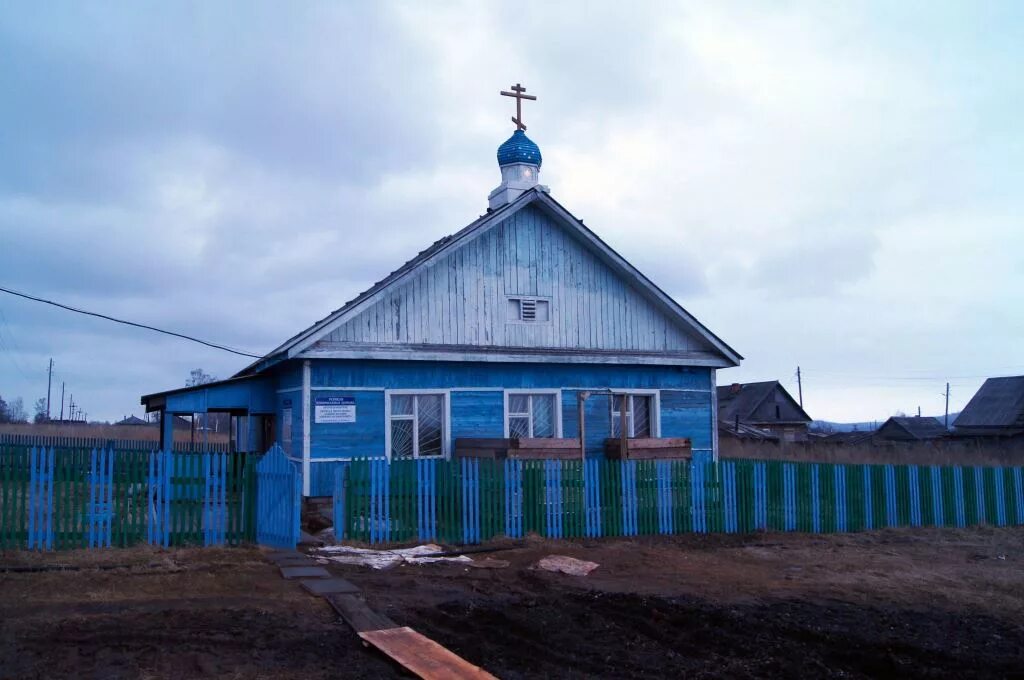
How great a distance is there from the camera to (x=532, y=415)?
1928 centimetres

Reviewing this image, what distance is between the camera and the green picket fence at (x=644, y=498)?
15367 mm

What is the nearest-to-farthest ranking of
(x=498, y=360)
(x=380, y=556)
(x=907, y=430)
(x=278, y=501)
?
(x=380, y=556) → (x=278, y=501) → (x=498, y=360) → (x=907, y=430)

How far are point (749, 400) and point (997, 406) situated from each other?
62.5 feet

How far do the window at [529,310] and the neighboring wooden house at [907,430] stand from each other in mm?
42315

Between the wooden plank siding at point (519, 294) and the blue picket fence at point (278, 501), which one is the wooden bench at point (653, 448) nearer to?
the wooden plank siding at point (519, 294)

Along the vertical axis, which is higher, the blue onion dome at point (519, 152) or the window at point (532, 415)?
the blue onion dome at point (519, 152)

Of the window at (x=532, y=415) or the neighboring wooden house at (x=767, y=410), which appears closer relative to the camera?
the window at (x=532, y=415)

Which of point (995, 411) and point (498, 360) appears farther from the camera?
point (995, 411)

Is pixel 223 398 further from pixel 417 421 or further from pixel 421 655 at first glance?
pixel 421 655

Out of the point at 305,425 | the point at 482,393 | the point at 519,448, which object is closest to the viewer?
the point at 305,425

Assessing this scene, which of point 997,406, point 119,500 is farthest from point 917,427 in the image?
point 119,500

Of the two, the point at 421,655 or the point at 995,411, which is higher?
the point at 995,411

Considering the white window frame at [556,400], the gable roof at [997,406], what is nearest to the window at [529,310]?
the white window frame at [556,400]

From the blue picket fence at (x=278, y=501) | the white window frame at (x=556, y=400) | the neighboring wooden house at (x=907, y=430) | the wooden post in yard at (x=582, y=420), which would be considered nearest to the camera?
the blue picket fence at (x=278, y=501)
